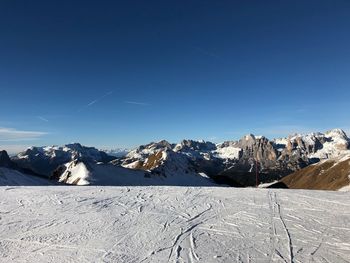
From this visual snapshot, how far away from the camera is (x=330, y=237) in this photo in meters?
15.2

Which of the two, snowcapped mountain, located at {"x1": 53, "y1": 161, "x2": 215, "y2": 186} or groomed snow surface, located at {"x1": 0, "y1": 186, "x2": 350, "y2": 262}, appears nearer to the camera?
groomed snow surface, located at {"x1": 0, "y1": 186, "x2": 350, "y2": 262}

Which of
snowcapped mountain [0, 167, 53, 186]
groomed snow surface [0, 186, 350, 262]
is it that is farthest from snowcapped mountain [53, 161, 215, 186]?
groomed snow surface [0, 186, 350, 262]

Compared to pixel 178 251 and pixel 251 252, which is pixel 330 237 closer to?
pixel 251 252

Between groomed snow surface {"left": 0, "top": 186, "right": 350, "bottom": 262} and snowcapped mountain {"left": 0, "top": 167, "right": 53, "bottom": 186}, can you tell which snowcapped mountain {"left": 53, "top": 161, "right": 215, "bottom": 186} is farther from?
groomed snow surface {"left": 0, "top": 186, "right": 350, "bottom": 262}

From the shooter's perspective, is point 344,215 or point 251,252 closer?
point 251,252

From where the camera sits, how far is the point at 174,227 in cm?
1688

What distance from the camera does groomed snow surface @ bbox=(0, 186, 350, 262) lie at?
1322cm

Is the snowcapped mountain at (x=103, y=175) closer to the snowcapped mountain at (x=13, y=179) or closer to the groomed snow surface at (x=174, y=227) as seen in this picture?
the snowcapped mountain at (x=13, y=179)

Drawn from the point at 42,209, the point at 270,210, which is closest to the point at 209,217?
the point at 270,210

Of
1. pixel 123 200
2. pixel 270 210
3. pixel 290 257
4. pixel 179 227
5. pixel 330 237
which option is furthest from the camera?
pixel 123 200

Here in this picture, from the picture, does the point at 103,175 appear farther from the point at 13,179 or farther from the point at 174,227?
the point at 174,227

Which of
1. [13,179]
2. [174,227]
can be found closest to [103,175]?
[13,179]

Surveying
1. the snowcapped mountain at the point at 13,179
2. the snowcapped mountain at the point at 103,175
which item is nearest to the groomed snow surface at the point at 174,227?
the snowcapped mountain at the point at 13,179

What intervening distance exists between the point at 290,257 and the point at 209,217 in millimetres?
6602
